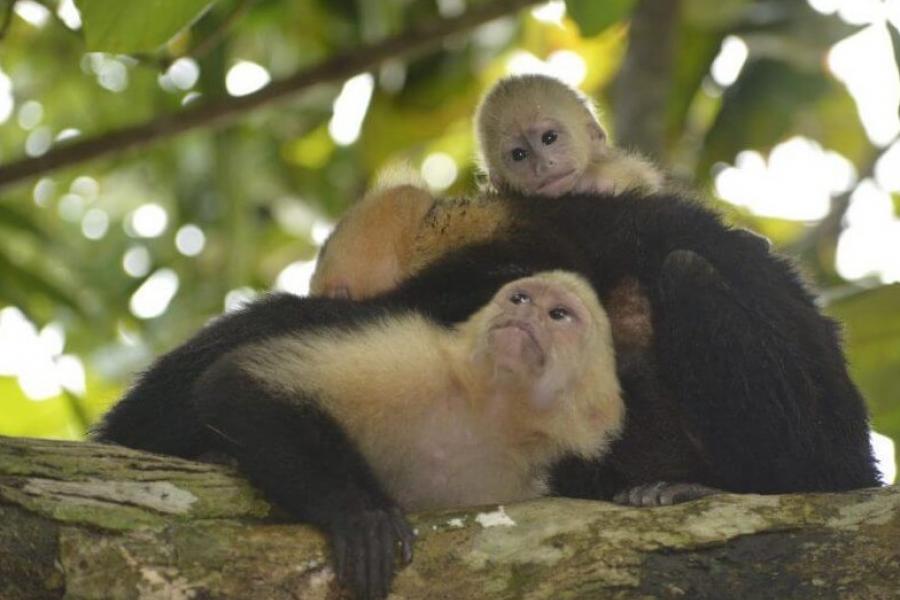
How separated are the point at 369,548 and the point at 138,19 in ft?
5.03

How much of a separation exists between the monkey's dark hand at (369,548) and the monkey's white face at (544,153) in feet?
6.20

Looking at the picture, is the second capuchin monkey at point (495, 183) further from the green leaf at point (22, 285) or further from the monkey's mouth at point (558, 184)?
the green leaf at point (22, 285)

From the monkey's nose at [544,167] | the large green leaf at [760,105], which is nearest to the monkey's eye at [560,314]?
the monkey's nose at [544,167]

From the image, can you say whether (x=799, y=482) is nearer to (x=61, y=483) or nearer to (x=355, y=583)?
(x=355, y=583)

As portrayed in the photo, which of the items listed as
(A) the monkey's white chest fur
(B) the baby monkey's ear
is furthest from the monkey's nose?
(A) the monkey's white chest fur

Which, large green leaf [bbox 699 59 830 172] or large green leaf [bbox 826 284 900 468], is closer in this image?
large green leaf [bbox 826 284 900 468]

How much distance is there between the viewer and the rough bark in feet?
8.75

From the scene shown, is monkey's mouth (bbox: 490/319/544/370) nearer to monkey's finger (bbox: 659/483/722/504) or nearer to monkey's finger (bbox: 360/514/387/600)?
monkey's finger (bbox: 659/483/722/504)

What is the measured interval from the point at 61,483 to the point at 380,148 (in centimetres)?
405

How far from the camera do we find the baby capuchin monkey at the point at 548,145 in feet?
15.5

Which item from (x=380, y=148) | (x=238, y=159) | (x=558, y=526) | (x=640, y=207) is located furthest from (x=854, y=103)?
(x=558, y=526)

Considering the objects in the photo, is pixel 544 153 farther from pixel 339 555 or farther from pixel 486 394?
pixel 339 555

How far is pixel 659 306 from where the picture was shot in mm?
3592

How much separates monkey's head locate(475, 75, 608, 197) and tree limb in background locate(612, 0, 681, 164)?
0.37 metres
